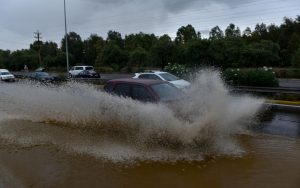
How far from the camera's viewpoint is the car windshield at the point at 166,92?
10146 mm

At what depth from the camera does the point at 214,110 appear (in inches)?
359

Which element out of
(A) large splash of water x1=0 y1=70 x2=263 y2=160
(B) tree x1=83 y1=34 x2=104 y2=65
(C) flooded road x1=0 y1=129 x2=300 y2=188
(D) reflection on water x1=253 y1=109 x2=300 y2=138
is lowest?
(C) flooded road x1=0 y1=129 x2=300 y2=188

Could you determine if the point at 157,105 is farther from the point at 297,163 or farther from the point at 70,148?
the point at 297,163

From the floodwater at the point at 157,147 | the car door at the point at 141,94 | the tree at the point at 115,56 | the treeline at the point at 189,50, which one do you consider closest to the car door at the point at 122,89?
the car door at the point at 141,94

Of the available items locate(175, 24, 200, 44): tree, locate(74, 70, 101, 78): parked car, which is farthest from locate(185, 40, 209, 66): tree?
locate(175, 24, 200, 44): tree

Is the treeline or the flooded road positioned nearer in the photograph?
the flooded road

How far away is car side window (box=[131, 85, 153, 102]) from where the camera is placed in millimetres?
10211

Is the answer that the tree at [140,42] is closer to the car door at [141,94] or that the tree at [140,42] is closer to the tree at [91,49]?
the tree at [91,49]

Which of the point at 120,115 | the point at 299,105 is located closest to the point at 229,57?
the point at 299,105

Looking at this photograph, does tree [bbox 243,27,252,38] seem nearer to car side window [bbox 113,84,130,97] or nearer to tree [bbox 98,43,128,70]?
tree [bbox 98,43,128,70]

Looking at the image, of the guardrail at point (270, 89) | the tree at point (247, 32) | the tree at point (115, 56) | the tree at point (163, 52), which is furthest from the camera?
A: the tree at point (247, 32)

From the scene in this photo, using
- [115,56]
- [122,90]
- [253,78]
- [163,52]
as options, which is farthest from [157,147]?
[115,56]

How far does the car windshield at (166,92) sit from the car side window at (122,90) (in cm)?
83

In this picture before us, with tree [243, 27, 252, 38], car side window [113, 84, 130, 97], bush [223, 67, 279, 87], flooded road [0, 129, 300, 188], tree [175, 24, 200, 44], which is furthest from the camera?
tree [175, 24, 200, 44]
